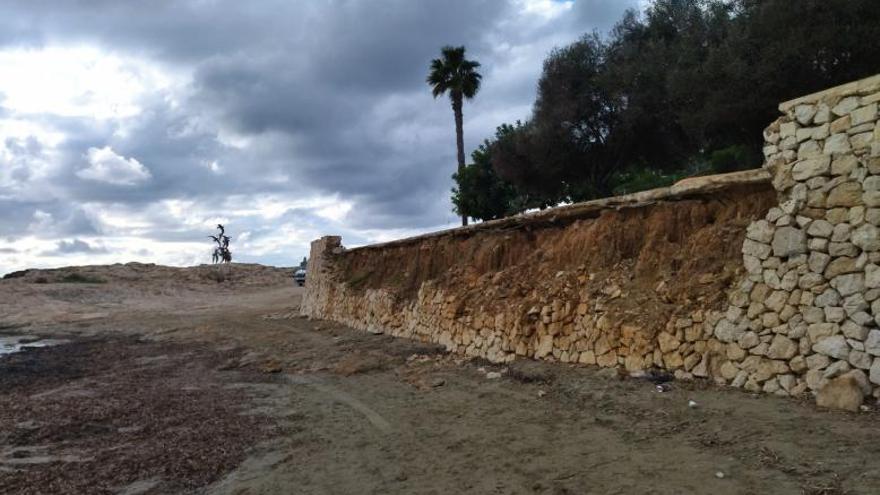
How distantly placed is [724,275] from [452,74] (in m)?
29.5

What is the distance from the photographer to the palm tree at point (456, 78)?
117 ft

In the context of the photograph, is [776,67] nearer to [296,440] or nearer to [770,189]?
[770,189]

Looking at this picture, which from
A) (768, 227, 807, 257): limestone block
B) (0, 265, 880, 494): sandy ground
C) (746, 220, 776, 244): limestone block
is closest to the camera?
(0, 265, 880, 494): sandy ground

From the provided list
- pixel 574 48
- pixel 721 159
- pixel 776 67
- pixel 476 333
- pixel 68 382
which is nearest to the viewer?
pixel 476 333

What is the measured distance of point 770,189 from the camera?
8469 millimetres

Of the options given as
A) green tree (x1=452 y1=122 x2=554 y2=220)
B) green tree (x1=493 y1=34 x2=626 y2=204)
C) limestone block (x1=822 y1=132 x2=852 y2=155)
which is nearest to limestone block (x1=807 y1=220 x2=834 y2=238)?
limestone block (x1=822 y1=132 x2=852 y2=155)

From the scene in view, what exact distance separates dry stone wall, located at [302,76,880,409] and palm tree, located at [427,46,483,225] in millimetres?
22449

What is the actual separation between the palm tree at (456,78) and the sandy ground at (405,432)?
2279cm

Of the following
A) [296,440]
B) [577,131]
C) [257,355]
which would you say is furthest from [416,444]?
[577,131]

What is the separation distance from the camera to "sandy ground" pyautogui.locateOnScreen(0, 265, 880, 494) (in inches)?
234

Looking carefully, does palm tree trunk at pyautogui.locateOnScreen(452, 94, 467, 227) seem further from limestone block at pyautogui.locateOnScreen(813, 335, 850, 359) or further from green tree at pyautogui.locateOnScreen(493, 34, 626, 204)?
limestone block at pyautogui.locateOnScreen(813, 335, 850, 359)

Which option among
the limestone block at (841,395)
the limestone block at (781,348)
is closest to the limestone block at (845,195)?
the limestone block at (781,348)

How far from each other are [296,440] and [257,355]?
323 inches

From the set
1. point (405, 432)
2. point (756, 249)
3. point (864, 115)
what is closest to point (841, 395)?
point (756, 249)
